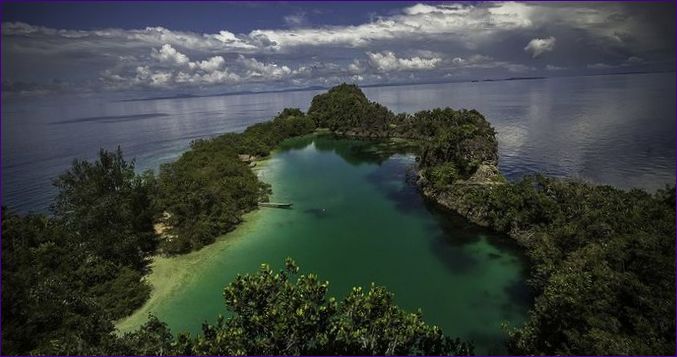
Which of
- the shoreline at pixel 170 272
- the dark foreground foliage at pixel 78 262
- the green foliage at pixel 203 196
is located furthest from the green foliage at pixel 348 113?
the dark foreground foliage at pixel 78 262

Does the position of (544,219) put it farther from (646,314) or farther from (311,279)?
(311,279)

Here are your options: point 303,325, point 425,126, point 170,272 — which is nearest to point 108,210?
point 170,272

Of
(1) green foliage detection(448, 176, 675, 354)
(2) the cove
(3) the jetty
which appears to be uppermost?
(1) green foliage detection(448, 176, 675, 354)

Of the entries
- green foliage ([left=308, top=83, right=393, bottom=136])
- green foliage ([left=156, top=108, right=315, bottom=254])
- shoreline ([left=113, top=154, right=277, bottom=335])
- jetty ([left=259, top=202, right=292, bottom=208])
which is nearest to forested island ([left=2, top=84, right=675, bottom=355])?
green foliage ([left=156, top=108, right=315, bottom=254])

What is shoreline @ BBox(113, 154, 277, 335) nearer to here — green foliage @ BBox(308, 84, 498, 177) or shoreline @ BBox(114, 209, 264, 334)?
shoreline @ BBox(114, 209, 264, 334)

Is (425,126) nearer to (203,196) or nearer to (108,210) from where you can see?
(203,196)

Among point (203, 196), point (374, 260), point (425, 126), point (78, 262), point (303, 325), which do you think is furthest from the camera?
point (425, 126)

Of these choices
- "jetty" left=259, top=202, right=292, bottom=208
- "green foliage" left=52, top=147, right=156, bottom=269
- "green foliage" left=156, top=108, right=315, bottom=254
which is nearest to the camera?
"green foliage" left=52, top=147, right=156, bottom=269

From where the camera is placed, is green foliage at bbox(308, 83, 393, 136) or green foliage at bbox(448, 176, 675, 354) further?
green foliage at bbox(308, 83, 393, 136)
